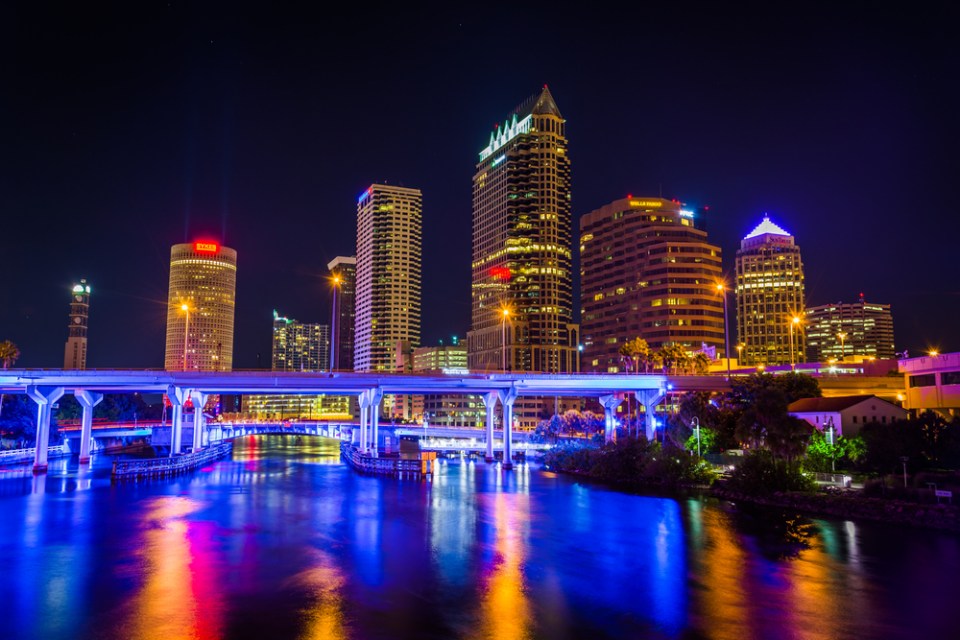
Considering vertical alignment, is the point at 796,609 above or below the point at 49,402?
below

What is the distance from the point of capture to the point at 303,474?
101 meters

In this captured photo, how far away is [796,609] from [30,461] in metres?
123

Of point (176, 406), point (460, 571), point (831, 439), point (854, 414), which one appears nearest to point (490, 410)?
point (176, 406)

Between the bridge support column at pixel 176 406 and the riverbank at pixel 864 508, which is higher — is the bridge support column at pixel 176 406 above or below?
above

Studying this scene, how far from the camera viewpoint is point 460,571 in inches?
1510

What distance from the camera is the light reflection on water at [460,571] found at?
95.3 feet

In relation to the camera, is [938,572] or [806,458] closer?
[938,572]

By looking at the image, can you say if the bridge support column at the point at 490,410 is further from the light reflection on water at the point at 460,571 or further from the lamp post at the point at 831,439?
the lamp post at the point at 831,439

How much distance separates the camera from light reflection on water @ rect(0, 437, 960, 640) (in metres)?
29.1

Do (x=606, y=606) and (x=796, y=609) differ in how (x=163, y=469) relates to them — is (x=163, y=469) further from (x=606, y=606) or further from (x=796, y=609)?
(x=796, y=609)

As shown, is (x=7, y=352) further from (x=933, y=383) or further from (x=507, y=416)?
(x=933, y=383)

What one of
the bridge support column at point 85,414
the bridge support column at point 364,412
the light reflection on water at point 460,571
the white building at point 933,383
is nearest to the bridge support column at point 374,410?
the bridge support column at point 364,412

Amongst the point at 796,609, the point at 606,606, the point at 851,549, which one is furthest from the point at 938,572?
the point at 606,606

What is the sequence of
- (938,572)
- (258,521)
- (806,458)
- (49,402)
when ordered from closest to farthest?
1. (938,572)
2. (258,521)
3. (806,458)
4. (49,402)
